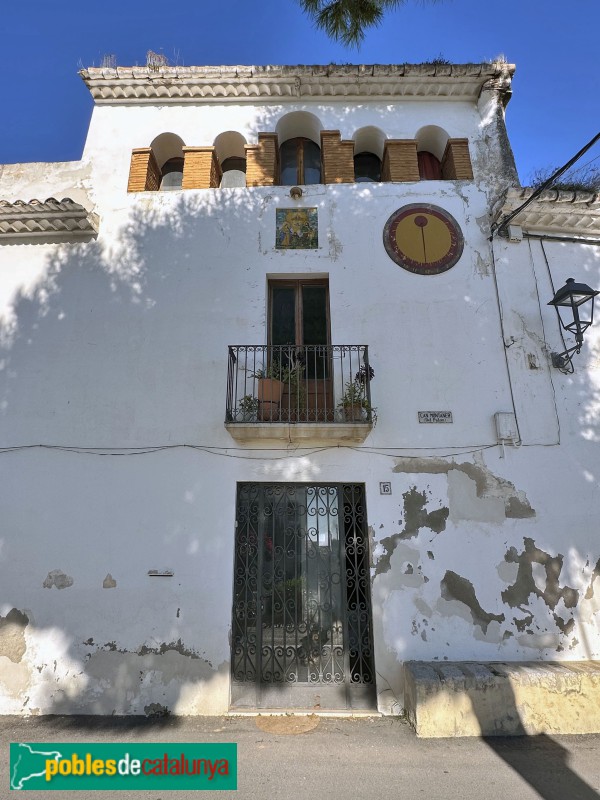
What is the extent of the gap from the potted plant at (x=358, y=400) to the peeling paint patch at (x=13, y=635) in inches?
189

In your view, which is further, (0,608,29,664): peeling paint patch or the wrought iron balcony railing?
the wrought iron balcony railing

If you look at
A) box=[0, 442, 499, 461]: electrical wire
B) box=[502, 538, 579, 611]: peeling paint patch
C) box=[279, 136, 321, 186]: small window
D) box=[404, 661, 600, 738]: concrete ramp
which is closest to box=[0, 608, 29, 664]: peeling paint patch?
box=[0, 442, 499, 461]: electrical wire

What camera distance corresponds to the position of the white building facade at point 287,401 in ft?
18.7

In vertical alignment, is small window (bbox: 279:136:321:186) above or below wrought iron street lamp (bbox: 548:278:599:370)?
above

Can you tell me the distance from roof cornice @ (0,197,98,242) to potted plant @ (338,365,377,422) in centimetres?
474

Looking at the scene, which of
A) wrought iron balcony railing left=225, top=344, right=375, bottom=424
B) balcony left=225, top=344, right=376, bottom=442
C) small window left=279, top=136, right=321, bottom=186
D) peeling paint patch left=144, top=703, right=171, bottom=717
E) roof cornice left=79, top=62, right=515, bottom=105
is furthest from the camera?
small window left=279, top=136, right=321, bottom=186

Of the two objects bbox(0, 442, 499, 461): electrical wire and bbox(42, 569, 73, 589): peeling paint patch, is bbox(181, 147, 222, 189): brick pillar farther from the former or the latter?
bbox(42, 569, 73, 589): peeling paint patch

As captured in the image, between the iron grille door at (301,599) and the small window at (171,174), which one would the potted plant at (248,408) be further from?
the small window at (171,174)

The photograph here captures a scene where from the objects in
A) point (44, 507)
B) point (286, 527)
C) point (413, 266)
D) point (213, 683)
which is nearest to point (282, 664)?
point (213, 683)

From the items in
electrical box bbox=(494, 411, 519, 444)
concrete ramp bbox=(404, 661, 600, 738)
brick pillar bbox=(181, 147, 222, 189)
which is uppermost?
brick pillar bbox=(181, 147, 222, 189)

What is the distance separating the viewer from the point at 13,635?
18.9ft

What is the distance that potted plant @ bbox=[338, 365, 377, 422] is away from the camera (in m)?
6.11

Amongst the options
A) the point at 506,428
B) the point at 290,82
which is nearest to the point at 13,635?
the point at 506,428

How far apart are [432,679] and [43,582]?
15.8 feet
